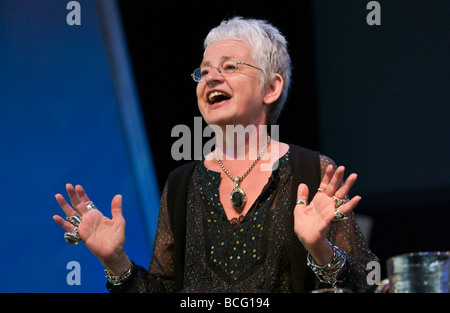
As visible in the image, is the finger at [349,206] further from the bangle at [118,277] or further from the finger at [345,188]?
the bangle at [118,277]

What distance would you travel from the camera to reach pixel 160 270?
191cm

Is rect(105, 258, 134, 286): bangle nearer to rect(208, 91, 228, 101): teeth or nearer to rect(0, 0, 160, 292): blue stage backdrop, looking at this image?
rect(208, 91, 228, 101): teeth

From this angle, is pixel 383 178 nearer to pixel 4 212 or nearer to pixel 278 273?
pixel 278 273

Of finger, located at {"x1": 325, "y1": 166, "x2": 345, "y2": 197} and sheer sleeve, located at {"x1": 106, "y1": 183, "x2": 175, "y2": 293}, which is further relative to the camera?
sheer sleeve, located at {"x1": 106, "y1": 183, "x2": 175, "y2": 293}

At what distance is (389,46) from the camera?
8.47 ft

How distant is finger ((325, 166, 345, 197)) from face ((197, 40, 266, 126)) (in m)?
0.60

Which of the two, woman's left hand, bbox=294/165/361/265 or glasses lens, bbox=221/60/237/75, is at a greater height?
glasses lens, bbox=221/60/237/75

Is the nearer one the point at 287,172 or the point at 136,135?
the point at 287,172

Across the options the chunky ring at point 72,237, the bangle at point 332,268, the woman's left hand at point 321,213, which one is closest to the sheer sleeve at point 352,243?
the bangle at point 332,268

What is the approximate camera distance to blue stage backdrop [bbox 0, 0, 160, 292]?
2.50 m

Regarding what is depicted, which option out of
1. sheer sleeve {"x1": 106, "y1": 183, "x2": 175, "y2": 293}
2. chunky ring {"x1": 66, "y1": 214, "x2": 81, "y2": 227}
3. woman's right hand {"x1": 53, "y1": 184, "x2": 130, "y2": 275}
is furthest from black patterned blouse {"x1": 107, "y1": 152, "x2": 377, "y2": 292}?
chunky ring {"x1": 66, "y1": 214, "x2": 81, "y2": 227}

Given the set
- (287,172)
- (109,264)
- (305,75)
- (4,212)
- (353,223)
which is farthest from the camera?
(305,75)

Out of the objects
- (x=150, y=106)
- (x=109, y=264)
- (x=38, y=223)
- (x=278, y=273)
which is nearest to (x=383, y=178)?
(x=278, y=273)

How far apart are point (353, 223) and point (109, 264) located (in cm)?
81
